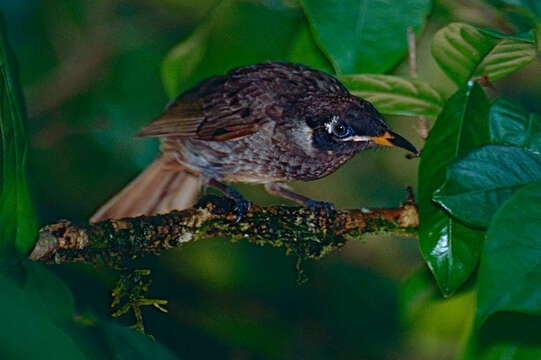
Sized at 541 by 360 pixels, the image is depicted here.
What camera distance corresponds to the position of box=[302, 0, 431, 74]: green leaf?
205cm

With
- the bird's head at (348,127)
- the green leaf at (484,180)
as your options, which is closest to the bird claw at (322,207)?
the bird's head at (348,127)

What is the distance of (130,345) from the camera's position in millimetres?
1183

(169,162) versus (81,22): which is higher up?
(81,22)

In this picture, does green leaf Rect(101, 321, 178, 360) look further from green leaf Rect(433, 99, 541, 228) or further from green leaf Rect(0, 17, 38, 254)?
green leaf Rect(433, 99, 541, 228)

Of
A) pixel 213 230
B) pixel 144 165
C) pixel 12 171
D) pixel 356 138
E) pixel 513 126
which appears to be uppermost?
pixel 12 171

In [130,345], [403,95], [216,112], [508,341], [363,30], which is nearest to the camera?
[130,345]

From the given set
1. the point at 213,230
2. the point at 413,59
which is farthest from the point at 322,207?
the point at 413,59

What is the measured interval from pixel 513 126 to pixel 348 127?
73 cm

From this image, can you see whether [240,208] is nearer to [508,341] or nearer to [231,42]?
[231,42]

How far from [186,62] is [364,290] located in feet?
6.66

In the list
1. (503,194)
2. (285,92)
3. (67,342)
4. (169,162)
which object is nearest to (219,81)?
(285,92)

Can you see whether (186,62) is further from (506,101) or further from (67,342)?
(67,342)

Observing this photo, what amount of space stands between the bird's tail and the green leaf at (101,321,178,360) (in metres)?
2.15

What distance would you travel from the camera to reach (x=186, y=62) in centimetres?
267
